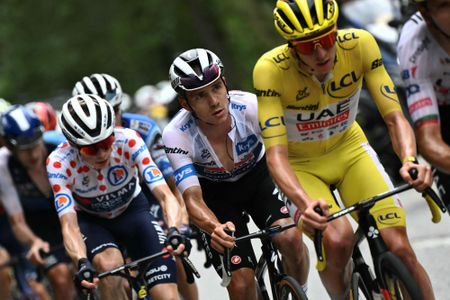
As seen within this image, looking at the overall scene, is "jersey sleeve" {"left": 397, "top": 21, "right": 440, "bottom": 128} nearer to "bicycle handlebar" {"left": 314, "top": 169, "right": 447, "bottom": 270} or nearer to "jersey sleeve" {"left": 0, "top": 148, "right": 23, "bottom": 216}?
"bicycle handlebar" {"left": 314, "top": 169, "right": 447, "bottom": 270}

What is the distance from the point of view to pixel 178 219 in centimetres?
767

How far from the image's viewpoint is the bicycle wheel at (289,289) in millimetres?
7020

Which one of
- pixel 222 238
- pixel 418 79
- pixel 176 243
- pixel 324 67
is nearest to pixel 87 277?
pixel 176 243

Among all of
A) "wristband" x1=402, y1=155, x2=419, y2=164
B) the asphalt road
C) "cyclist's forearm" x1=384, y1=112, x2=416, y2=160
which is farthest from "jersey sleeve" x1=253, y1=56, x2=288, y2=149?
the asphalt road

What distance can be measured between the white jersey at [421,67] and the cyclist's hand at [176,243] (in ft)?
5.42

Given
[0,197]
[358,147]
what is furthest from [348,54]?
[0,197]

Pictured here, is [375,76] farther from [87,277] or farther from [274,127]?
[87,277]

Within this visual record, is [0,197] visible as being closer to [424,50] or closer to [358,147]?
[358,147]

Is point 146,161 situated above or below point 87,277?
above

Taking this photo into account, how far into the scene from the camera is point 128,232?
853 centimetres

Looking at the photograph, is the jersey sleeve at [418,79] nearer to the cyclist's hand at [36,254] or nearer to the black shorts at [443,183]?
the black shorts at [443,183]

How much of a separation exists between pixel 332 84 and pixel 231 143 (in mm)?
1061

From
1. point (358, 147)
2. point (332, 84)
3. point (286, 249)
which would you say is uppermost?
point (332, 84)

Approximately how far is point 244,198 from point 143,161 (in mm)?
766
